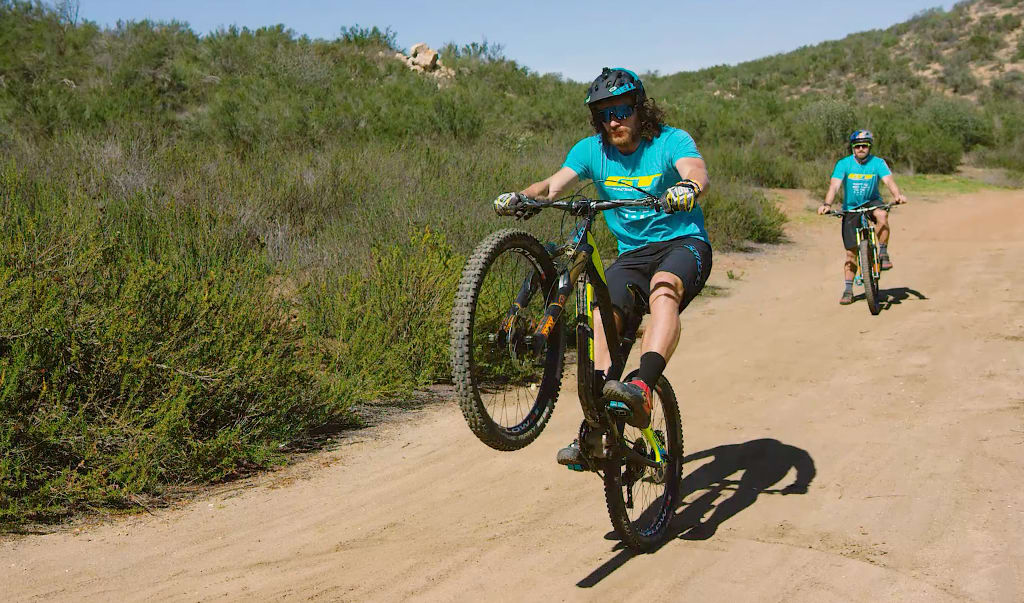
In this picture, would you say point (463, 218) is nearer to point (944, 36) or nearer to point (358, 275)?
point (358, 275)

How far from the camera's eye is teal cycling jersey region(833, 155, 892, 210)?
10.8 metres

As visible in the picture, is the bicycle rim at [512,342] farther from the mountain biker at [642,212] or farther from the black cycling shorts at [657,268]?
the black cycling shorts at [657,268]

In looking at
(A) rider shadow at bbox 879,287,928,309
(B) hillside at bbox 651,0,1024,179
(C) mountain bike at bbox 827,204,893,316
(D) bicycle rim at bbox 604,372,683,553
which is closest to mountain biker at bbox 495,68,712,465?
(D) bicycle rim at bbox 604,372,683,553

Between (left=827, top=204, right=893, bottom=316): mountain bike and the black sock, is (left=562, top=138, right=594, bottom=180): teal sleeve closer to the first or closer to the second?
the black sock

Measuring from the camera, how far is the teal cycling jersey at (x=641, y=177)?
4.37 meters

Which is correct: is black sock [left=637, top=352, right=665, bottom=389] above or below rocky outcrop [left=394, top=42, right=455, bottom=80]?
below

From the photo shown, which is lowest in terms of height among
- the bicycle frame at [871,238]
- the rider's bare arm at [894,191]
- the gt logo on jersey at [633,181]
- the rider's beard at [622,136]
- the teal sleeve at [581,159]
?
the bicycle frame at [871,238]

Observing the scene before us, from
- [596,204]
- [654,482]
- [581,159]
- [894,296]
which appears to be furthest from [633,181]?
[894,296]

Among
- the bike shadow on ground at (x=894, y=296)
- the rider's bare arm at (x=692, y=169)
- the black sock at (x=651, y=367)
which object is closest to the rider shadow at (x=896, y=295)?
the bike shadow on ground at (x=894, y=296)

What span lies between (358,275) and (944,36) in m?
57.2

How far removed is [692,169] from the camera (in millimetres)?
4203

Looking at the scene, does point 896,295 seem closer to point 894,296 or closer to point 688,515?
point 894,296

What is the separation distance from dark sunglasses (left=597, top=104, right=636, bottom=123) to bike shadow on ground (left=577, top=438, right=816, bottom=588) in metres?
2.07

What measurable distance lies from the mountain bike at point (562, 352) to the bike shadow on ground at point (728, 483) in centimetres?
18
